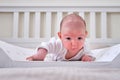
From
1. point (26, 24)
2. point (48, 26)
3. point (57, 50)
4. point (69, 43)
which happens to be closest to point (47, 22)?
point (48, 26)

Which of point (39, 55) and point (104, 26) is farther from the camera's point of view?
point (104, 26)

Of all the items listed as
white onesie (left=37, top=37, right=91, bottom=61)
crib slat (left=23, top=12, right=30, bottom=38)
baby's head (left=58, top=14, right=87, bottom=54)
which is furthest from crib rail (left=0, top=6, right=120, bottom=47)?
baby's head (left=58, top=14, right=87, bottom=54)

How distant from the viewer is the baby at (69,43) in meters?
0.91

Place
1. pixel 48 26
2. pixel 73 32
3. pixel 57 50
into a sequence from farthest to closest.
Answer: pixel 48 26 → pixel 57 50 → pixel 73 32

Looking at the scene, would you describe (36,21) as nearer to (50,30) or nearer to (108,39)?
(50,30)

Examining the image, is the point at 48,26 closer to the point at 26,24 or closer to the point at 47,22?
the point at 47,22

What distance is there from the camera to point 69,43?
927mm

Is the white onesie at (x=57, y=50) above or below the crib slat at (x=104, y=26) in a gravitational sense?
below

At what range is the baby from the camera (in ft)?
2.97

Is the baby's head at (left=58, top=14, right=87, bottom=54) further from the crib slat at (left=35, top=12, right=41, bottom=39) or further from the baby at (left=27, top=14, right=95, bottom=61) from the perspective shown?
the crib slat at (left=35, top=12, right=41, bottom=39)

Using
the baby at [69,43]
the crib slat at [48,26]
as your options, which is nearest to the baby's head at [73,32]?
the baby at [69,43]

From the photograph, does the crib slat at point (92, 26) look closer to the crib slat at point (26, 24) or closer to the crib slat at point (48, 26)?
the crib slat at point (48, 26)

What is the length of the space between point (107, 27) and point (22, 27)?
2.06 feet

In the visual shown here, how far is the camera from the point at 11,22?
1.79 meters
